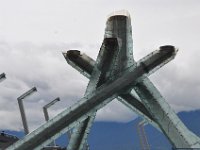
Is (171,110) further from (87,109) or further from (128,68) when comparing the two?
(87,109)

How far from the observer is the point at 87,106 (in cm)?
3816

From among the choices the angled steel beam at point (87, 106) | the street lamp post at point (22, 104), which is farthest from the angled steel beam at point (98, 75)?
the street lamp post at point (22, 104)

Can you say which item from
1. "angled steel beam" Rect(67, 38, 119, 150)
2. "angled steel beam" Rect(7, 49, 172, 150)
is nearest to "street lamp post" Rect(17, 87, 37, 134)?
"angled steel beam" Rect(67, 38, 119, 150)

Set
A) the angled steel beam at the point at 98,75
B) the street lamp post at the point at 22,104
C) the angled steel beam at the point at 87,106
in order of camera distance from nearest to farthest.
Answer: the angled steel beam at the point at 87,106, the angled steel beam at the point at 98,75, the street lamp post at the point at 22,104

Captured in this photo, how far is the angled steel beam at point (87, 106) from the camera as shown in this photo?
37.7m

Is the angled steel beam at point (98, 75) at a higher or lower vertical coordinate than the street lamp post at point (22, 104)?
lower

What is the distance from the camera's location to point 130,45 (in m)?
40.2

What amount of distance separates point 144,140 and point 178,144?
10093 centimetres

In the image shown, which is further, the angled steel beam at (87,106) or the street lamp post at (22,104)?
the street lamp post at (22,104)

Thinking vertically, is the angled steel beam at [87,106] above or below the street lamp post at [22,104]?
below

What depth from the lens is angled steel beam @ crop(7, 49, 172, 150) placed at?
3766 centimetres

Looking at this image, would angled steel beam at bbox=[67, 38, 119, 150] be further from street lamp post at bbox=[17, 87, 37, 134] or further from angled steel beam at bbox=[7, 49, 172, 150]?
street lamp post at bbox=[17, 87, 37, 134]

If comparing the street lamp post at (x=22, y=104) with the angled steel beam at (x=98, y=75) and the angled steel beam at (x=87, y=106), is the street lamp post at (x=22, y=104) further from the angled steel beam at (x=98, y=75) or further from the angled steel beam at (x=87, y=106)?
the angled steel beam at (x=87, y=106)

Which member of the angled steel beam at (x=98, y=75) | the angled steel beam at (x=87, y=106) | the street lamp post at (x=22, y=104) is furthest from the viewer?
the street lamp post at (x=22, y=104)
